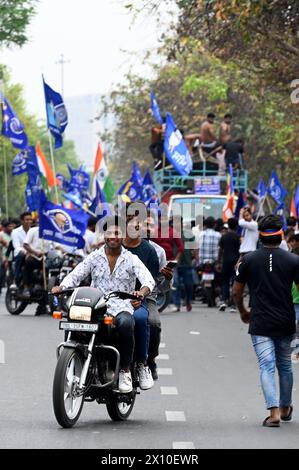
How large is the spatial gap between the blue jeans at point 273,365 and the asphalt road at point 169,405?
0.23 m

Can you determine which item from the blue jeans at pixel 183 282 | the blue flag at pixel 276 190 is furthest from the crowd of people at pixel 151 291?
the blue flag at pixel 276 190

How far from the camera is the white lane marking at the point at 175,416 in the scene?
1102 cm

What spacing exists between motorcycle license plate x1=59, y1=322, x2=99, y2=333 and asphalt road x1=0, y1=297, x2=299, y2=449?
73 cm

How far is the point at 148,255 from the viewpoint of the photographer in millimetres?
11984

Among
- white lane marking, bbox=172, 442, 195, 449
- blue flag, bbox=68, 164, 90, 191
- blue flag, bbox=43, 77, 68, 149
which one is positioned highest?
blue flag, bbox=43, 77, 68, 149

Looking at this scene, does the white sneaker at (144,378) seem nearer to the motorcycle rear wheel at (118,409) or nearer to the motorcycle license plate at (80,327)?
the motorcycle rear wheel at (118,409)

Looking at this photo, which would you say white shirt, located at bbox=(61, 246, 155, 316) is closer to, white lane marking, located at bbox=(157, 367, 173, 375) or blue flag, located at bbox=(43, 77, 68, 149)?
white lane marking, located at bbox=(157, 367, 173, 375)

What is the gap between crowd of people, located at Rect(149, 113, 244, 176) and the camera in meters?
34.8

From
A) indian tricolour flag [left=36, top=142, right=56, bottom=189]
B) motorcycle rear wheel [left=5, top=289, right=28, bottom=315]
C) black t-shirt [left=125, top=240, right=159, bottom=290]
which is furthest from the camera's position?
indian tricolour flag [left=36, top=142, right=56, bottom=189]


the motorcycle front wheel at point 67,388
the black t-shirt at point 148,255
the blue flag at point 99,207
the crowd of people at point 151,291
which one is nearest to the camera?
the motorcycle front wheel at point 67,388

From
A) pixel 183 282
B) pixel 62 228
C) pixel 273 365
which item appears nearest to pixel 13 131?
pixel 183 282

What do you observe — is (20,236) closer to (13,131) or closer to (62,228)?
(62,228)

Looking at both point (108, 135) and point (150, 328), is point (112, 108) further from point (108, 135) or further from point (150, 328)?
point (150, 328)

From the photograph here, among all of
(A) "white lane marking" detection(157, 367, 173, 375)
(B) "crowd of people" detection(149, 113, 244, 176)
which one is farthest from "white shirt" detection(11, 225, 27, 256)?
(A) "white lane marking" detection(157, 367, 173, 375)
